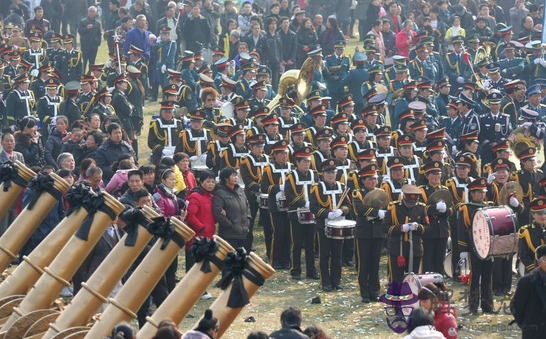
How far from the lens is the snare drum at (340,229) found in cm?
1491

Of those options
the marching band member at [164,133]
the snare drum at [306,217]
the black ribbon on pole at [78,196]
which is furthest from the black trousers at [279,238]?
the black ribbon on pole at [78,196]

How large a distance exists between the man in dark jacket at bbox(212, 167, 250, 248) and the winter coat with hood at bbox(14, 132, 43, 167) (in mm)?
4641

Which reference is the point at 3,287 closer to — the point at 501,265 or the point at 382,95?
the point at 501,265

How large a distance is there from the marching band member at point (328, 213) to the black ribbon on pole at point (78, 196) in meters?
6.55

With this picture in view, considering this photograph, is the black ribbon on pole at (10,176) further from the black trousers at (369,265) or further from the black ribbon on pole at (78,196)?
the black trousers at (369,265)

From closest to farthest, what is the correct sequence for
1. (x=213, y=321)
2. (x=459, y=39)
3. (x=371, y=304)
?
(x=213, y=321)
(x=371, y=304)
(x=459, y=39)

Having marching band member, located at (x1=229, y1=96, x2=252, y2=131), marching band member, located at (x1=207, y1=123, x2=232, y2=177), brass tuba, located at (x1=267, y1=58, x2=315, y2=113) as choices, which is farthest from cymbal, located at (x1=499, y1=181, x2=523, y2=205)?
brass tuba, located at (x1=267, y1=58, x2=315, y2=113)

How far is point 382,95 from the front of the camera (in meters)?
21.9

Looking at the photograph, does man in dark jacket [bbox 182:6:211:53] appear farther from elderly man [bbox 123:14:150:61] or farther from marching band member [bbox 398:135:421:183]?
marching band member [bbox 398:135:421:183]

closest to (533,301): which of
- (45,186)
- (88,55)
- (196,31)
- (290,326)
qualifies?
(290,326)

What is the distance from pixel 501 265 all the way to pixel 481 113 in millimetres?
7281

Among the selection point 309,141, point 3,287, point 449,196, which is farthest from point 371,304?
point 3,287

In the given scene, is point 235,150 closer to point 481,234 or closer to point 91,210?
point 481,234

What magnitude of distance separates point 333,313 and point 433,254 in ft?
6.04
